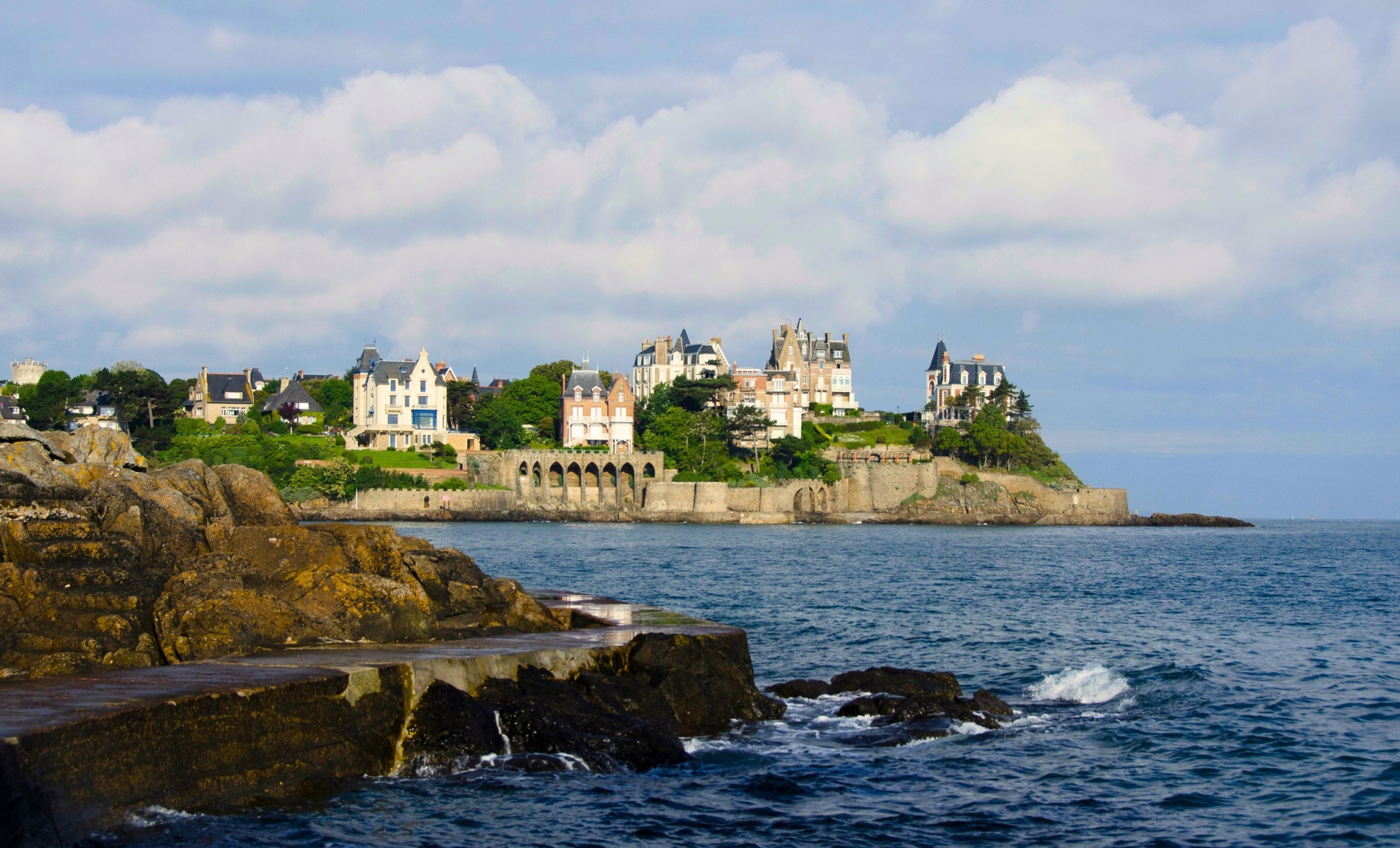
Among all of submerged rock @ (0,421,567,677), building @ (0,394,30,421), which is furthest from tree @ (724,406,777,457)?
submerged rock @ (0,421,567,677)

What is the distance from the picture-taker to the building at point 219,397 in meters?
123

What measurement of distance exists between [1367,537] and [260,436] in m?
109

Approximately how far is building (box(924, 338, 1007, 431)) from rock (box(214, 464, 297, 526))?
10469 cm

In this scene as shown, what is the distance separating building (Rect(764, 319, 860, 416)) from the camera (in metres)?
131

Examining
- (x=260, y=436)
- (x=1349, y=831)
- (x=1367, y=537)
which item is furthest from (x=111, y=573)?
(x=1367, y=537)

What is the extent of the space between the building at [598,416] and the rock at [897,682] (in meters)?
92.5

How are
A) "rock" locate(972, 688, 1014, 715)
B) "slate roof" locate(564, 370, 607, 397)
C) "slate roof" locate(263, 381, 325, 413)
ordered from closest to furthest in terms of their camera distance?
"rock" locate(972, 688, 1014, 715) → "slate roof" locate(564, 370, 607, 397) → "slate roof" locate(263, 381, 325, 413)

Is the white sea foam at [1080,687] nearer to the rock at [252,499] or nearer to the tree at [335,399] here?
the rock at [252,499]

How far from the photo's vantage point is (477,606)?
66.1 feet

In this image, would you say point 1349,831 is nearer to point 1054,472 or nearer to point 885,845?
point 885,845

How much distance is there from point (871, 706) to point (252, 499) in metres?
11.9

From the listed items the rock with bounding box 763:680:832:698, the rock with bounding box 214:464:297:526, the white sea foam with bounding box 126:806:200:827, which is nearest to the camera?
the white sea foam with bounding box 126:806:200:827

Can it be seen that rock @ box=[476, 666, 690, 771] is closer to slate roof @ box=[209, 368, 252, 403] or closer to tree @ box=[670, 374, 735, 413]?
tree @ box=[670, 374, 735, 413]

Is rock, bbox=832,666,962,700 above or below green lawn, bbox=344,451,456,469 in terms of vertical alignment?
below
